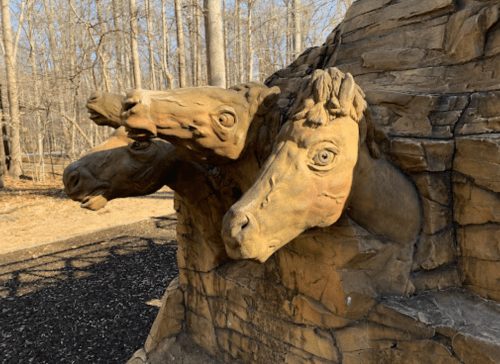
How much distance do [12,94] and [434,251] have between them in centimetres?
1289

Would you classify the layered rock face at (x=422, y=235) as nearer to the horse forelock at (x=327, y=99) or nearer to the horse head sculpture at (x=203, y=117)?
the horse head sculpture at (x=203, y=117)

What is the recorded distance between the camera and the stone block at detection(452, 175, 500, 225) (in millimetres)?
1608

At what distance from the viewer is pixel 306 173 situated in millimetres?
1370

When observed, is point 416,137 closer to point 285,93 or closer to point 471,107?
point 471,107

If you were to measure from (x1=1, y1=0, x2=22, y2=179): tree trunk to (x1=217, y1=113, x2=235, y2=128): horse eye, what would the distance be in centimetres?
1169

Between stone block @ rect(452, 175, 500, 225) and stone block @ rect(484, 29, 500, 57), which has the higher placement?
stone block @ rect(484, 29, 500, 57)

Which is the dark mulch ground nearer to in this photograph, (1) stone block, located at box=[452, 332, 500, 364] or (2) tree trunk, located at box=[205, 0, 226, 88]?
(2) tree trunk, located at box=[205, 0, 226, 88]

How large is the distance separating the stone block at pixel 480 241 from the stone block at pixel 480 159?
20cm

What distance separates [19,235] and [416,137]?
8.12 m

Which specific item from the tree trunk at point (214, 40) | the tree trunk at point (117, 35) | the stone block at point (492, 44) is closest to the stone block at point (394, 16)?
the stone block at point (492, 44)

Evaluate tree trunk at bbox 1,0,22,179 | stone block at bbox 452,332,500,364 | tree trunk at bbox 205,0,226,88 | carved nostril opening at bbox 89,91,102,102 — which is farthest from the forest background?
stone block at bbox 452,332,500,364

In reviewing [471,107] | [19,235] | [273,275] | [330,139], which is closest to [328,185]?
[330,139]

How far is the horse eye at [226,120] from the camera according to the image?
1.65 m

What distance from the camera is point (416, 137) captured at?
175 centimetres
